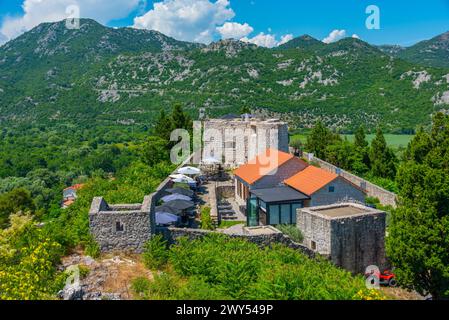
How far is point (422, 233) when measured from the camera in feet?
53.0

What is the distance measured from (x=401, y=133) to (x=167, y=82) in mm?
75246

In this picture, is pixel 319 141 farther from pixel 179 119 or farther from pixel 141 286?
pixel 141 286

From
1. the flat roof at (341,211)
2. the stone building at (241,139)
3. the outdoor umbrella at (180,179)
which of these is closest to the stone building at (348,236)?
the flat roof at (341,211)

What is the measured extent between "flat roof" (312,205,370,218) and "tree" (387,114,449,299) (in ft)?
5.57

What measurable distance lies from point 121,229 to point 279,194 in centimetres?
1060

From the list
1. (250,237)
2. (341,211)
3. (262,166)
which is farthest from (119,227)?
(262,166)

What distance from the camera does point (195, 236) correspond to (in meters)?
15.3

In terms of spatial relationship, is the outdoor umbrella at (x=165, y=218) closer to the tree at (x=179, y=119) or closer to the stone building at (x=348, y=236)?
the stone building at (x=348, y=236)

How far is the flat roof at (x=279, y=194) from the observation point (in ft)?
71.0

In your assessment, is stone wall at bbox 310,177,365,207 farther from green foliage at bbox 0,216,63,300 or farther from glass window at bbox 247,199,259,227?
green foliage at bbox 0,216,63,300

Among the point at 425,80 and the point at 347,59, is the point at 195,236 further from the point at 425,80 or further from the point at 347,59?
the point at 347,59

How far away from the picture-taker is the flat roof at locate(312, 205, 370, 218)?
1829 cm

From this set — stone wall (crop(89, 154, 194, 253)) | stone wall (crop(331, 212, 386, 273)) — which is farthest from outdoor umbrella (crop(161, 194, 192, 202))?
stone wall (crop(331, 212, 386, 273))
